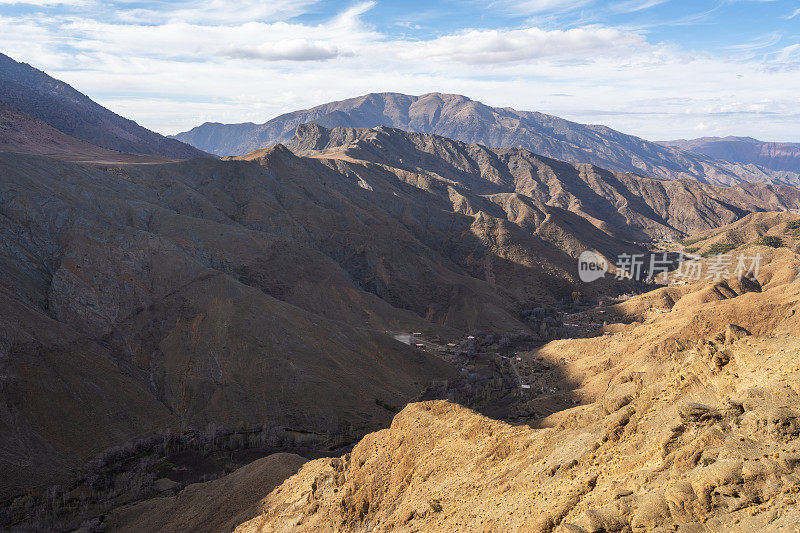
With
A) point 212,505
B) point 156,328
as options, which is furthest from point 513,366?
point 212,505

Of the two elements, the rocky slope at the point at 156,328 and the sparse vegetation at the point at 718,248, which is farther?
the sparse vegetation at the point at 718,248

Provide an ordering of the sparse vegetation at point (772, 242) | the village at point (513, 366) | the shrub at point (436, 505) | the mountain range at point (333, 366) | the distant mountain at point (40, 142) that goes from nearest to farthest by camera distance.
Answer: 1. the mountain range at point (333, 366)
2. the shrub at point (436, 505)
3. the village at point (513, 366)
4. the distant mountain at point (40, 142)
5. the sparse vegetation at point (772, 242)

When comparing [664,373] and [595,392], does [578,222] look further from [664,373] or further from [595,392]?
[664,373]

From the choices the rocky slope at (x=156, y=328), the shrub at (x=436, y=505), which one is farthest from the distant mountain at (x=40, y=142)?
the shrub at (x=436, y=505)

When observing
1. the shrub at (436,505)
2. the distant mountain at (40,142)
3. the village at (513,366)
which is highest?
the distant mountain at (40,142)

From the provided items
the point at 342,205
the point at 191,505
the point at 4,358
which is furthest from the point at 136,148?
the point at 191,505

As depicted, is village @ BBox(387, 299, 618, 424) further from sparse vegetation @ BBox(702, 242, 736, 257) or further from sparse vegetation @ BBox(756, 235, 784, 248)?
sparse vegetation @ BBox(702, 242, 736, 257)

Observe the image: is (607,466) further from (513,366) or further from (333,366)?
(513,366)

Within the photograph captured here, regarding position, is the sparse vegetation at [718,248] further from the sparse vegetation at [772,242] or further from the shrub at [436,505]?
the shrub at [436,505]
